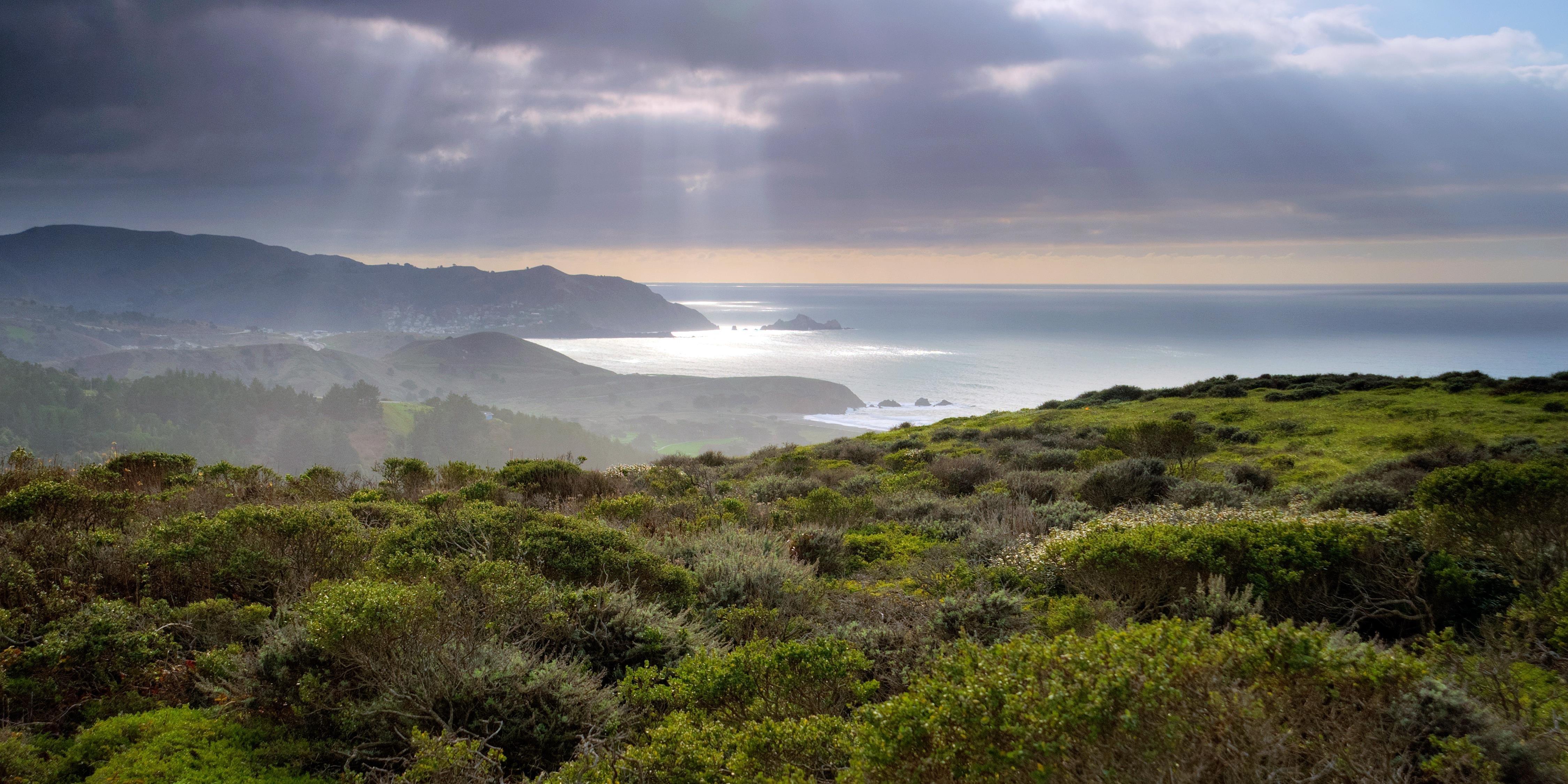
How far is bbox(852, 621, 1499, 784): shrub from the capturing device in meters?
2.32

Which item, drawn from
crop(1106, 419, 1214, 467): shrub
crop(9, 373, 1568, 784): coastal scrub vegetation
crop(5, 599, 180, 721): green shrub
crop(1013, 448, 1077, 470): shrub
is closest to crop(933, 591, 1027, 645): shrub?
crop(9, 373, 1568, 784): coastal scrub vegetation

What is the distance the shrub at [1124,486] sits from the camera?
33.7 ft

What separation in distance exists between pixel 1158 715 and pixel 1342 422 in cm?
2014

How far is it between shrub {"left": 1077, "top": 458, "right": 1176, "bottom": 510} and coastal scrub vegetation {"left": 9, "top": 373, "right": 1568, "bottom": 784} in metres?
1.55

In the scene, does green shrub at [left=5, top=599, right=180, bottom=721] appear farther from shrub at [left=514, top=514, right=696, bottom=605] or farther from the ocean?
the ocean

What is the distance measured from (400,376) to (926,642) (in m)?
207

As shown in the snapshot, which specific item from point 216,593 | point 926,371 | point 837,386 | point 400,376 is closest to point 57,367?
point 400,376

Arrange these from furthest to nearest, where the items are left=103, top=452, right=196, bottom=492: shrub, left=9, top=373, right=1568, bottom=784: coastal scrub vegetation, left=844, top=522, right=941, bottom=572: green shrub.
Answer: left=103, top=452, right=196, bottom=492: shrub < left=844, top=522, right=941, bottom=572: green shrub < left=9, top=373, right=1568, bottom=784: coastal scrub vegetation

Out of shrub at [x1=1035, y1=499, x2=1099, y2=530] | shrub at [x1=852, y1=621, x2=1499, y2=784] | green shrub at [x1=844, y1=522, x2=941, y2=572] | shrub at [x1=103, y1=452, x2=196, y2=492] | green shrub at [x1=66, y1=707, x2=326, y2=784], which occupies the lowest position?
green shrub at [x1=844, y1=522, x2=941, y2=572]

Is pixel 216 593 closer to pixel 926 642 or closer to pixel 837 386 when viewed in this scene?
pixel 926 642

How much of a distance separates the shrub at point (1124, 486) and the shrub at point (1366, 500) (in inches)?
73.8

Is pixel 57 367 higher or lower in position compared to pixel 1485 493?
lower

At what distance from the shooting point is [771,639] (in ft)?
16.7

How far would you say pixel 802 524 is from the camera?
9281 mm
